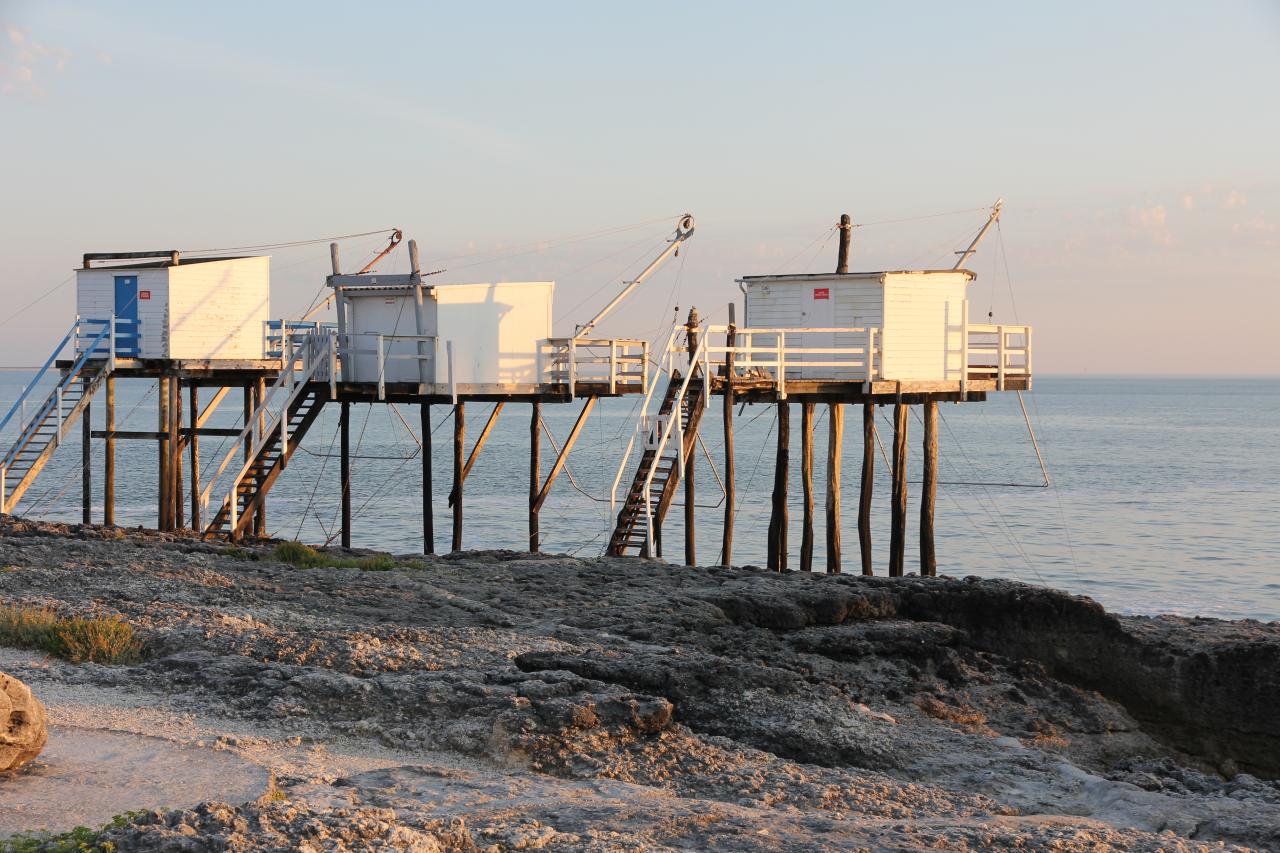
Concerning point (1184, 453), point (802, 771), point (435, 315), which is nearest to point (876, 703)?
point (802, 771)

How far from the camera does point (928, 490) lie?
27.6m

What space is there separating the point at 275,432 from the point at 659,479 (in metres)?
7.47

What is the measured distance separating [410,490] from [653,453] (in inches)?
1367

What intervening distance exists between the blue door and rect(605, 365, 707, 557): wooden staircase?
Result: 1207 centimetres

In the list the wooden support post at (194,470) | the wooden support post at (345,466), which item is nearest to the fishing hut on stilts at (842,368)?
the wooden support post at (345,466)

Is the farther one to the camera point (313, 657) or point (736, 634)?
point (736, 634)

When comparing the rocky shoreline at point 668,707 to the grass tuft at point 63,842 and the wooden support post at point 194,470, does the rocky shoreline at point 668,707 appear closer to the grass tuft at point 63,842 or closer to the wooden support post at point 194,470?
the grass tuft at point 63,842

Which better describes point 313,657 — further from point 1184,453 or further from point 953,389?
point 1184,453

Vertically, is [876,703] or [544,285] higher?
[544,285]

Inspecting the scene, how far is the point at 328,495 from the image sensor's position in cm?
5431

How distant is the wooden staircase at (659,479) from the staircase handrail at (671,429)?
0.02m

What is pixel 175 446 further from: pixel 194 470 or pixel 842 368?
pixel 842 368

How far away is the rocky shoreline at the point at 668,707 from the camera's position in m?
8.11

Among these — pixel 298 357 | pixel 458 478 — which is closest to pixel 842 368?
pixel 458 478
